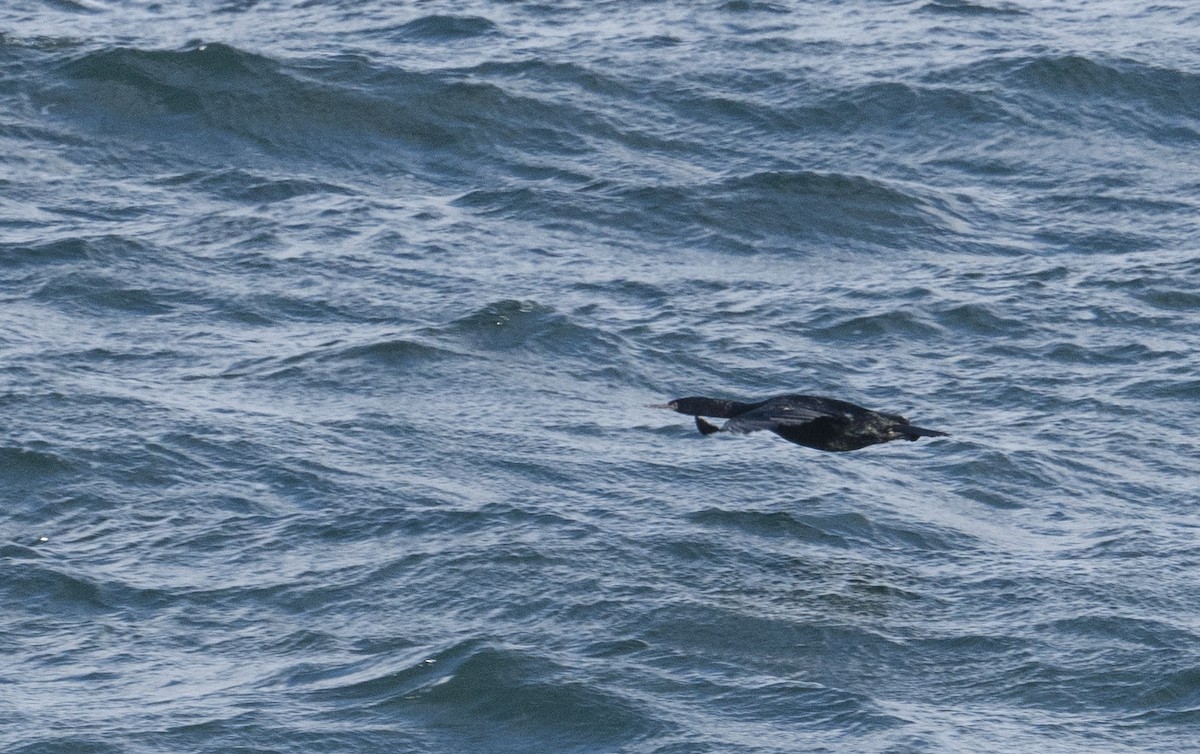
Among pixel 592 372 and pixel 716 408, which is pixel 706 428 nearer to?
pixel 716 408

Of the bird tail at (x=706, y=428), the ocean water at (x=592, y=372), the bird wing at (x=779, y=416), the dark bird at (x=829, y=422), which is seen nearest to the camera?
the bird tail at (x=706, y=428)

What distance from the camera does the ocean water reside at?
13.2 m

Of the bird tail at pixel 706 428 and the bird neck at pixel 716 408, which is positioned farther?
the bird neck at pixel 716 408

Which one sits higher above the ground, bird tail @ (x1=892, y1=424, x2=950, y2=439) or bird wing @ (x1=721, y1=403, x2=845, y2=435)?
bird wing @ (x1=721, y1=403, x2=845, y2=435)

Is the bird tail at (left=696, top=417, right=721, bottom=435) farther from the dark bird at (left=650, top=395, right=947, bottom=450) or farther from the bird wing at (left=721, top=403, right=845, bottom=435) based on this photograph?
the dark bird at (left=650, top=395, right=947, bottom=450)

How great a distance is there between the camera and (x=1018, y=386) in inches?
648

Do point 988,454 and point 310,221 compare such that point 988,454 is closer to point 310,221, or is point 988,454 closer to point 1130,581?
point 1130,581

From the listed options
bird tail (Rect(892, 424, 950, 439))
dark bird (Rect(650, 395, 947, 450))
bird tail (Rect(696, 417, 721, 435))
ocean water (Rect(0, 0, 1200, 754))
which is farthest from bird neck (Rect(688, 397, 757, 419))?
bird tail (Rect(696, 417, 721, 435))

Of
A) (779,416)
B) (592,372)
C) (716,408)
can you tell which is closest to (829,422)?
(779,416)

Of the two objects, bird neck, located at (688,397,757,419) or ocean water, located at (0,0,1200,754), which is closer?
ocean water, located at (0,0,1200,754)

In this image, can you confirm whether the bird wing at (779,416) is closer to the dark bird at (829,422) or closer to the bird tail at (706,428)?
the dark bird at (829,422)

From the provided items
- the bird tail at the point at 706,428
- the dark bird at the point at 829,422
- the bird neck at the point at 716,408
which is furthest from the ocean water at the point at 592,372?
the bird tail at the point at 706,428

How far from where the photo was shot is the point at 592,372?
1667cm

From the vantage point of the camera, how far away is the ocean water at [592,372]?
1323 centimetres
